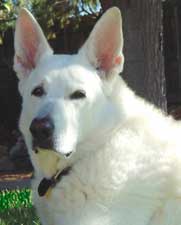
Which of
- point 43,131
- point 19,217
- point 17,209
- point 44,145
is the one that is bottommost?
point 17,209

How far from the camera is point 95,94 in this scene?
4039 millimetres

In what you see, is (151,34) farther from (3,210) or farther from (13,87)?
(13,87)

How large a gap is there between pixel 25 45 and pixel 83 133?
0.86 meters

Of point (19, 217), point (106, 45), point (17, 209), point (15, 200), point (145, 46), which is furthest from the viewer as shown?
point (145, 46)

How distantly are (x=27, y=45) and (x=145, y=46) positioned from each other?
3612mm

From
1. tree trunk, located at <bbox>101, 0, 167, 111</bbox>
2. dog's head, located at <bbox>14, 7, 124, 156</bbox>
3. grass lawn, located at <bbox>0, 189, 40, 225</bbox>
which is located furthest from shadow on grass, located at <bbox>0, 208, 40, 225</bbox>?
dog's head, located at <bbox>14, 7, 124, 156</bbox>

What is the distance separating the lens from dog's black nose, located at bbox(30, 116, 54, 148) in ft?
12.2

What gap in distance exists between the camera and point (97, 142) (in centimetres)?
397

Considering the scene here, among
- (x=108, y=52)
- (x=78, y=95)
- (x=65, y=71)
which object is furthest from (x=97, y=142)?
(x=108, y=52)

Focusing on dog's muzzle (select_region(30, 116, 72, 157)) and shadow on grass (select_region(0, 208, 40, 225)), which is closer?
dog's muzzle (select_region(30, 116, 72, 157))

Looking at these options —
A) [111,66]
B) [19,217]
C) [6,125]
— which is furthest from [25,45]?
[6,125]

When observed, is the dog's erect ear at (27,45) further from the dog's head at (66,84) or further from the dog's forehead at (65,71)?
the dog's forehead at (65,71)

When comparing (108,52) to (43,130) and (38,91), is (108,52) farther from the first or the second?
(43,130)

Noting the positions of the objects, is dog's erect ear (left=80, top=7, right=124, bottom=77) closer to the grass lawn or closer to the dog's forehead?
the dog's forehead
